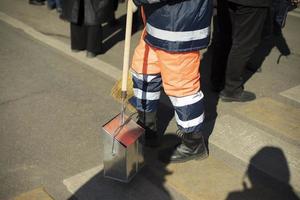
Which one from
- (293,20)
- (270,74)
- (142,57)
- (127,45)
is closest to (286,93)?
(270,74)

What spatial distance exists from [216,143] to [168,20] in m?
1.34

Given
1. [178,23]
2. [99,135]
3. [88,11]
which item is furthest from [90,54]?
[178,23]

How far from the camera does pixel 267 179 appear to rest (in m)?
3.16

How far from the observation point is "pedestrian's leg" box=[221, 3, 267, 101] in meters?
3.89

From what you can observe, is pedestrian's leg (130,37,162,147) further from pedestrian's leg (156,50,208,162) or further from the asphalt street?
the asphalt street

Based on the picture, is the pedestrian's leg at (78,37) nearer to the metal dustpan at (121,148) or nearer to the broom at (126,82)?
the broom at (126,82)

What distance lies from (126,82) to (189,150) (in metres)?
0.77

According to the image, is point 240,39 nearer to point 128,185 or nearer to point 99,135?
point 99,135

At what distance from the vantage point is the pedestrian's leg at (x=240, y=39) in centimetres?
389

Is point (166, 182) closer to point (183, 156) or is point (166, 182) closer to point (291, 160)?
point (183, 156)

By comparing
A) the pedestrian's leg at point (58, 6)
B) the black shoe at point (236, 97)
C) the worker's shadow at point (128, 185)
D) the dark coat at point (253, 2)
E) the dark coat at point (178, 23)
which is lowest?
the pedestrian's leg at point (58, 6)

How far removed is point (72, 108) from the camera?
4113 mm

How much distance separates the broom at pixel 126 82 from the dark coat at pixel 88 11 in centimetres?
107

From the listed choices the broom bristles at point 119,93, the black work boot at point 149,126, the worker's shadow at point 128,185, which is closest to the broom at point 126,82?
the broom bristles at point 119,93
